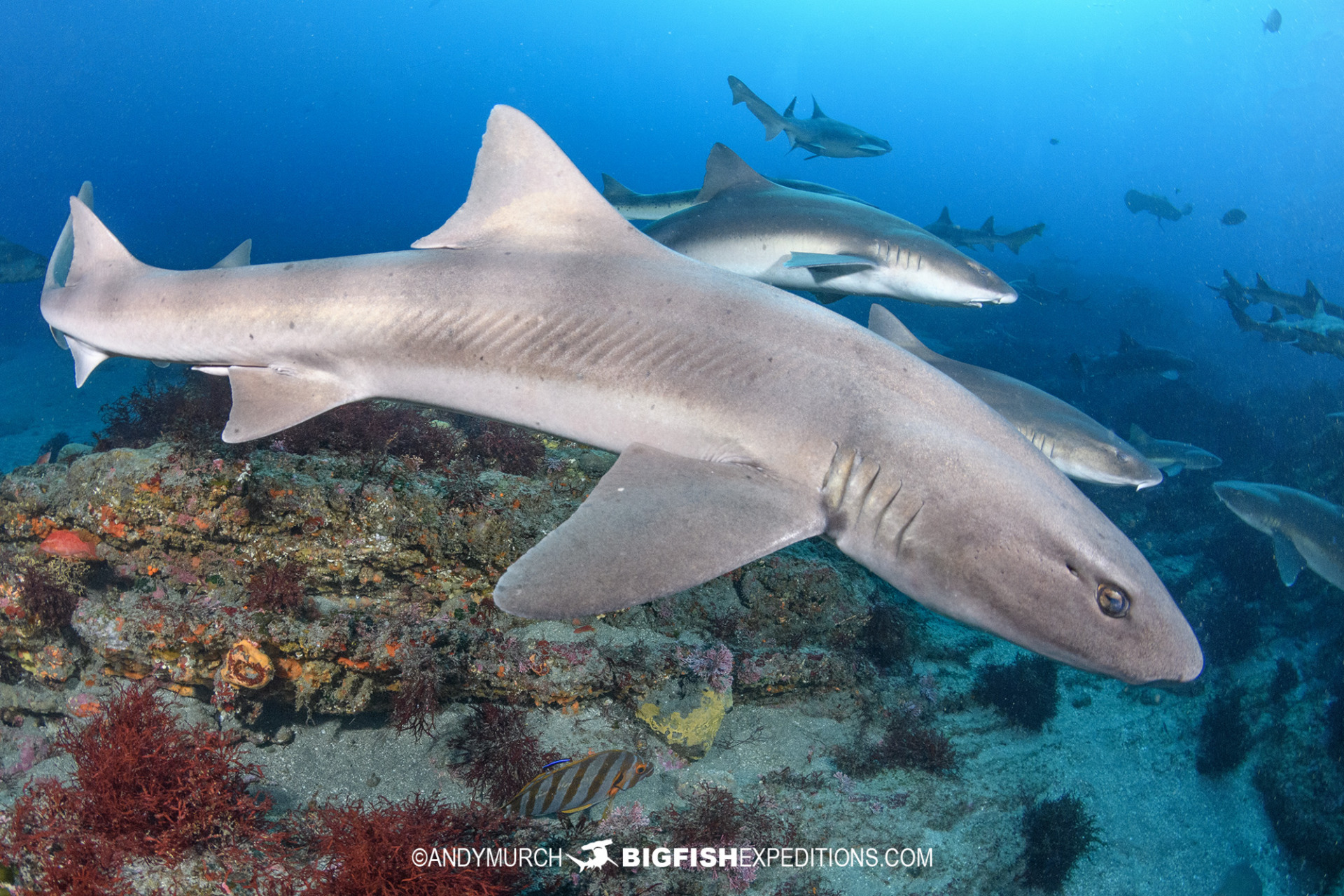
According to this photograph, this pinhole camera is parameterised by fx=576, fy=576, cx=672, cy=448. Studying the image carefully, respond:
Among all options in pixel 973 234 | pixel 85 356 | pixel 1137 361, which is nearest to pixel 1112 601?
pixel 85 356

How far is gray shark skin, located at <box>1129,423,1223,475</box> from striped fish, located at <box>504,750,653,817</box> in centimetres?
1062

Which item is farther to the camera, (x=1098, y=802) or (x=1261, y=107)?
(x=1261, y=107)

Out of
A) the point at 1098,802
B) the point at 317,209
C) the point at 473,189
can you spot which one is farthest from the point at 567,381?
the point at 317,209

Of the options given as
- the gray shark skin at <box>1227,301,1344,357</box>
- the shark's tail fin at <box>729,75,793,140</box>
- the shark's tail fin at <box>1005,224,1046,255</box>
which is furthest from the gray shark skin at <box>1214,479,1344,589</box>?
the shark's tail fin at <box>1005,224,1046,255</box>

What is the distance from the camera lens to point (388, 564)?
4555 millimetres

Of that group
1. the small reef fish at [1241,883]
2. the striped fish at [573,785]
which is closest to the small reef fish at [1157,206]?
the small reef fish at [1241,883]

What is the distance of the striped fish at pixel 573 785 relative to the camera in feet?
11.4

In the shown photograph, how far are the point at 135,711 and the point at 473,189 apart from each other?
12.8 ft

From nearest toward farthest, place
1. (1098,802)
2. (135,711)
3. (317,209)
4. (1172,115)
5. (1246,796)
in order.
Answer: (135,711) < (1098,802) < (1246,796) < (317,209) < (1172,115)

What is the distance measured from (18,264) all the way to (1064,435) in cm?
3130

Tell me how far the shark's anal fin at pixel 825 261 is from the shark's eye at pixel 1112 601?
3498mm

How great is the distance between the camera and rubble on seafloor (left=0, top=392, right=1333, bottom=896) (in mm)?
4055

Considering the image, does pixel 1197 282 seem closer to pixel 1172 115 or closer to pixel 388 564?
pixel 388 564

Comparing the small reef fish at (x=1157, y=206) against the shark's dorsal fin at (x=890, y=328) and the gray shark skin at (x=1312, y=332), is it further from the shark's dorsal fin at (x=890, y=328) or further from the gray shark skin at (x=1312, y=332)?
the shark's dorsal fin at (x=890, y=328)
